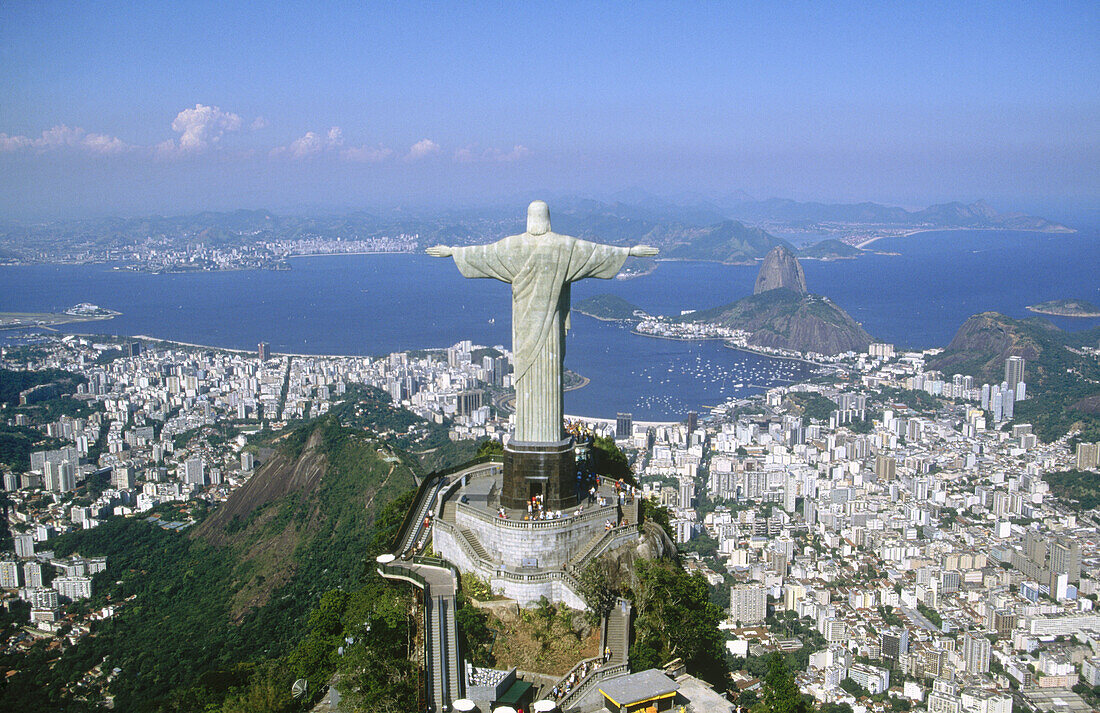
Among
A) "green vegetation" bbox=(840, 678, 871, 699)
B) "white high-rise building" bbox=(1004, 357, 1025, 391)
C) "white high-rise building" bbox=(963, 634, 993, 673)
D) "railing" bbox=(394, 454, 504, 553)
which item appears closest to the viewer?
"railing" bbox=(394, 454, 504, 553)

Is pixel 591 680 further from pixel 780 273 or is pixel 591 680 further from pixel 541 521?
pixel 780 273

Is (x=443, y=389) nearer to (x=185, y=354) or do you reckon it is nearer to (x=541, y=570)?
(x=185, y=354)

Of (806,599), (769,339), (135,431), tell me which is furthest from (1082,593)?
(769,339)

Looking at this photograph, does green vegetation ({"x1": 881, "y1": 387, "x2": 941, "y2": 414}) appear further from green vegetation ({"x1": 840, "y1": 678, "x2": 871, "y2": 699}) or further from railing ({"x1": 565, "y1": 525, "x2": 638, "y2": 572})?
railing ({"x1": 565, "y1": 525, "x2": 638, "y2": 572})

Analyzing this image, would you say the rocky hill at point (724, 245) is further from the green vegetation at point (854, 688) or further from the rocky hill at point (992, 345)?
the green vegetation at point (854, 688)

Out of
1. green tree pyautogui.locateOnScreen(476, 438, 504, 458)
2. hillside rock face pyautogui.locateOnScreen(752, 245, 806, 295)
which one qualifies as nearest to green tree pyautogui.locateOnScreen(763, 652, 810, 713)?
green tree pyautogui.locateOnScreen(476, 438, 504, 458)

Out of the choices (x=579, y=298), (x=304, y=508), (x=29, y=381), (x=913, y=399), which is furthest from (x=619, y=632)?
(x=579, y=298)
